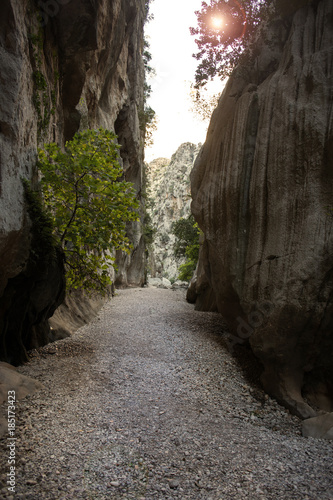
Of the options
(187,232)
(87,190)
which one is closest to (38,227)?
(87,190)

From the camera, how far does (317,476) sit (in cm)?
475

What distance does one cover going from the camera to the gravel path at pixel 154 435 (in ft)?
14.0

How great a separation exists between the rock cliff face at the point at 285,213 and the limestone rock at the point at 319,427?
62 cm

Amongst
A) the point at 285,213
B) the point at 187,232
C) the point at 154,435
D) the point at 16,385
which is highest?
the point at 187,232

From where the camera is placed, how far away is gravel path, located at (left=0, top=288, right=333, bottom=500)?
4.28m

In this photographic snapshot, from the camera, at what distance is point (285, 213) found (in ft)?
27.0

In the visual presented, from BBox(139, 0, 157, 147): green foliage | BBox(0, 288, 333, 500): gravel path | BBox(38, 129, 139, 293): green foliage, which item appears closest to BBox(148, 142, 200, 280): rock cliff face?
BBox(139, 0, 157, 147): green foliage

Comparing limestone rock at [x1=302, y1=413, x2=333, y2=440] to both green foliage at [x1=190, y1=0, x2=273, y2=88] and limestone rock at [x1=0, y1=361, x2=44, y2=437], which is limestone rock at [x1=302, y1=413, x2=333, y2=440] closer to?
limestone rock at [x1=0, y1=361, x2=44, y2=437]

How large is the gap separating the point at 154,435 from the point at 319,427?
3388 millimetres

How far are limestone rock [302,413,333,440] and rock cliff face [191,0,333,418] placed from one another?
0.62 metres

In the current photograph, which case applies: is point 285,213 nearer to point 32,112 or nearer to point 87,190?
point 87,190

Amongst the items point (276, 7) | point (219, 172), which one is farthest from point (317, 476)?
point (276, 7)

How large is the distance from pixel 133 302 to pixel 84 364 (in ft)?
40.7

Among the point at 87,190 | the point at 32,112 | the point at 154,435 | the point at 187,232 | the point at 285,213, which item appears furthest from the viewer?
the point at 187,232
